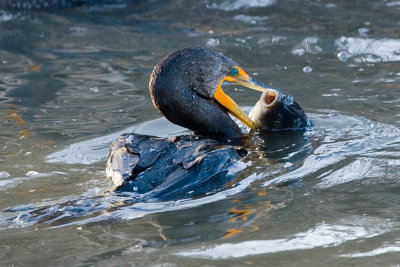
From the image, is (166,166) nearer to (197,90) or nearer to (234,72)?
(197,90)

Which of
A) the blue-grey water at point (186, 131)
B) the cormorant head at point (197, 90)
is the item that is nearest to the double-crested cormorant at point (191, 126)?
the cormorant head at point (197, 90)

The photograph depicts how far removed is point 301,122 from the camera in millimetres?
6113

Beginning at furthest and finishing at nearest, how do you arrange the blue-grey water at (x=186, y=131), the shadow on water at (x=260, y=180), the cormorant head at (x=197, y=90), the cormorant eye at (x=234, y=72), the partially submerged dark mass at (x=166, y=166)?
the cormorant eye at (x=234, y=72) → the cormorant head at (x=197, y=90) → the partially submerged dark mass at (x=166, y=166) → the shadow on water at (x=260, y=180) → the blue-grey water at (x=186, y=131)

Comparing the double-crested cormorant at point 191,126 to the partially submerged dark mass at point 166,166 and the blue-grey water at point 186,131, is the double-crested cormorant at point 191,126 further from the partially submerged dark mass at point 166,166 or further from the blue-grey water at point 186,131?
the blue-grey water at point 186,131

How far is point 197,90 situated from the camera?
5.96 m

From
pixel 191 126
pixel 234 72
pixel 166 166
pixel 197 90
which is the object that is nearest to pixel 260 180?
pixel 166 166

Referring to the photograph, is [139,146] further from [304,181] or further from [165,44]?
[165,44]

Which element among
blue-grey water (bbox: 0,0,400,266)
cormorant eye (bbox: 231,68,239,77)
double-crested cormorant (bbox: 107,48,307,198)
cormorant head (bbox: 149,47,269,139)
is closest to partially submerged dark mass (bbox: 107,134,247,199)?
double-crested cormorant (bbox: 107,48,307,198)

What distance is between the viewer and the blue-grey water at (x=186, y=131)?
3949 millimetres

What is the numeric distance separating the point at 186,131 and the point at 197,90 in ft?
2.00

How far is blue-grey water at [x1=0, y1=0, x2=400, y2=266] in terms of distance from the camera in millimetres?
3949

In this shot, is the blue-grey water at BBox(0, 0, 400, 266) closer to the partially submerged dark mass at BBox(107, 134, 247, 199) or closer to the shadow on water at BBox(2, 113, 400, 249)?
the shadow on water at BBox(2, 113, 400, 249)

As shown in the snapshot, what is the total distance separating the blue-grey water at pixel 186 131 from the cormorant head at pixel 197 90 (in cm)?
36

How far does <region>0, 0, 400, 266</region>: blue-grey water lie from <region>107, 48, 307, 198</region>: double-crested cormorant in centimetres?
16
